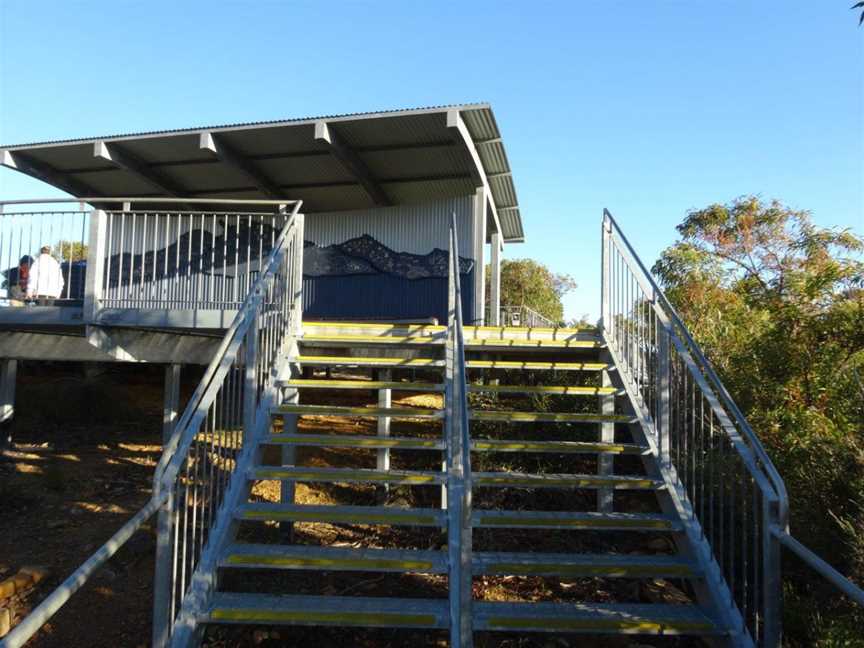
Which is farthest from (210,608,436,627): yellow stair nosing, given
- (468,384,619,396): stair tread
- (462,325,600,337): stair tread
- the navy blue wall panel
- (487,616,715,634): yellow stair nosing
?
the navy blue wall panel

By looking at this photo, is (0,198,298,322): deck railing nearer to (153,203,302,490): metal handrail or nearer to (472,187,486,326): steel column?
(153,203,302,490): metal handrail

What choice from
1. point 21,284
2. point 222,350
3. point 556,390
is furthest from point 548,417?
point 21,284

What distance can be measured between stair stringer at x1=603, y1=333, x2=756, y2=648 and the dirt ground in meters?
0.49

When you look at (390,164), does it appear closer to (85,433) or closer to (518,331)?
(518,331)

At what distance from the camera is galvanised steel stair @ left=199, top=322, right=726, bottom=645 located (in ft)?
10.1

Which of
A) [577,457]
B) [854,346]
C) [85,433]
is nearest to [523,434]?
[577,457]

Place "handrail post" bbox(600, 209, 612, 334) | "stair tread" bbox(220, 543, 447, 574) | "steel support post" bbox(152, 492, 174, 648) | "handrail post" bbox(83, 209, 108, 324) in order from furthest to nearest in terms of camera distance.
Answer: "handrail post" bbox(83, 209, 108, 324)
"handrail post" bbox(600, 209, 612, 334)
"stair tread" bbox(220, 543, 447, 574)
"steel support post" bbox(152, 492, 174, 648)

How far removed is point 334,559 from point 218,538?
2.20ft

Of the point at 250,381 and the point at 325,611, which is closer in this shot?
the point at 325,611

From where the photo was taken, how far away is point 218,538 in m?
3.33

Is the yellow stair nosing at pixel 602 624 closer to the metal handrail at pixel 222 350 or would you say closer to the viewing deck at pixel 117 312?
the metal handrail at pixel 222 350

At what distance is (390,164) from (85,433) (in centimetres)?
564

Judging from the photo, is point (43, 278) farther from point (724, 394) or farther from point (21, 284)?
point (724, 394)

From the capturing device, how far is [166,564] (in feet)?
8.93
